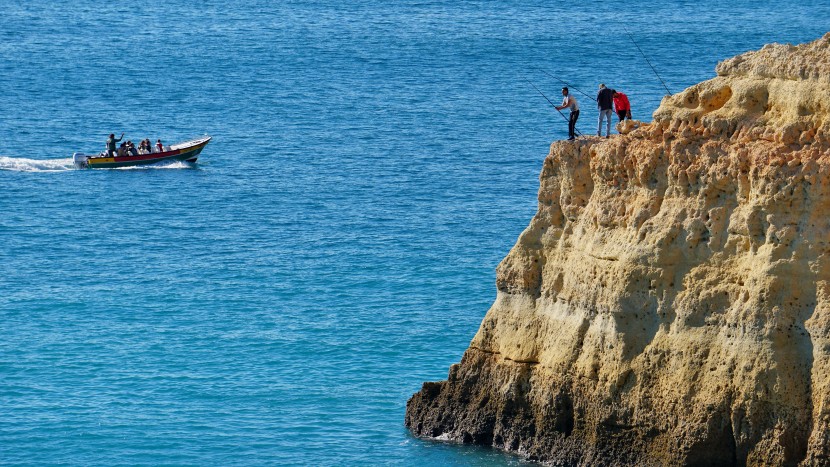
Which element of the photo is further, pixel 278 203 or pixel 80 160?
pixel 80 160

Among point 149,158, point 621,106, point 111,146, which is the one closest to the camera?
point 621,106

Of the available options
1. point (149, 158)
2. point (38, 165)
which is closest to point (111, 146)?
point (149, 158)

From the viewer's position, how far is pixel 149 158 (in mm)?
83562

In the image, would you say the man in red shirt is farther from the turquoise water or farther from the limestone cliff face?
the turquoise water

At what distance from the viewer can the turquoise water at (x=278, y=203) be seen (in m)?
40.8

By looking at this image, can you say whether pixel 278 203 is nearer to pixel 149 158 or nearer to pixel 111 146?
pixel 149 158

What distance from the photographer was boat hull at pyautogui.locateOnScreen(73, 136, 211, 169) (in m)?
82.3

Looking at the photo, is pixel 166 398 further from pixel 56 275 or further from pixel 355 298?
pixel 56 275

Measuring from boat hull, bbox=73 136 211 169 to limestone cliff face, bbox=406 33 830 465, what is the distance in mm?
49889

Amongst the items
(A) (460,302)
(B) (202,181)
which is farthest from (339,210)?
(A) (460,302)

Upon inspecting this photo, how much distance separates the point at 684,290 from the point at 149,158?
56.0 m

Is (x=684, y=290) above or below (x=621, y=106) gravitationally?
below

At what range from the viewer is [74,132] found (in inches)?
3654

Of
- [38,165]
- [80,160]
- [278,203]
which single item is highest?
[80,160]
